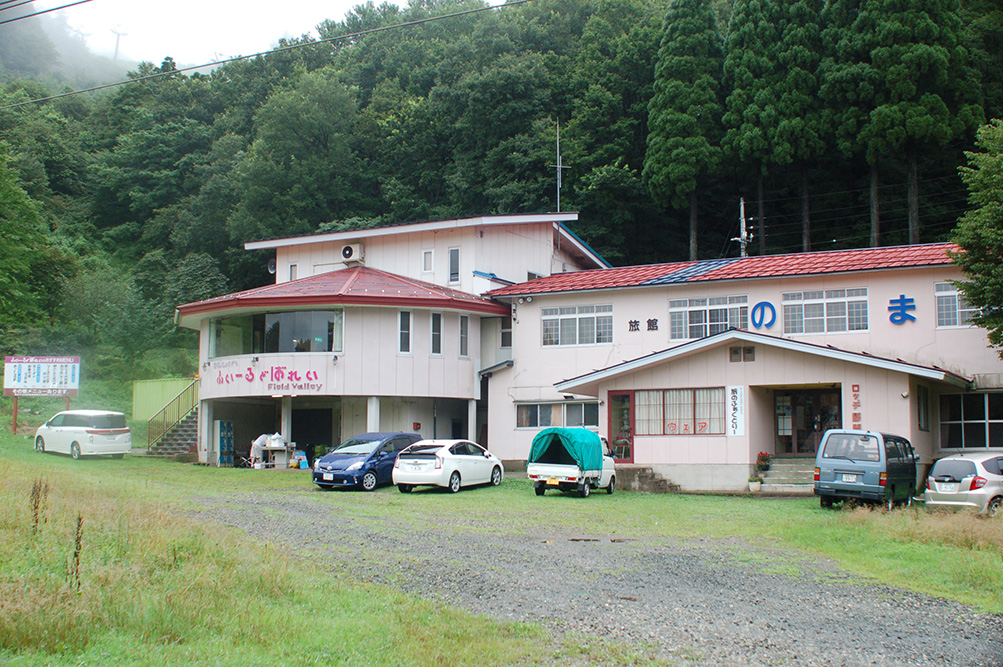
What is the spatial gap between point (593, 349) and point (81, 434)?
679 inches

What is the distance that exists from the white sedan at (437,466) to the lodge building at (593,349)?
4.71 m

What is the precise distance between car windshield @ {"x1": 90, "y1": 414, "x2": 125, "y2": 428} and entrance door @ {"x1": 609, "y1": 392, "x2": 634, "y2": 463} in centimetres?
1695

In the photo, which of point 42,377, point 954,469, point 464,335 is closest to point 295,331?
point 464,335

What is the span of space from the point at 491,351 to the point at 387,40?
128 ft

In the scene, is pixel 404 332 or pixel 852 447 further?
pixel 404 332

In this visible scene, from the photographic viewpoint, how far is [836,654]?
792 centimetres

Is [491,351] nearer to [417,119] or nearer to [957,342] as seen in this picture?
[957,342]

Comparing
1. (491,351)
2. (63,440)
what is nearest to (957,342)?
(491,351)

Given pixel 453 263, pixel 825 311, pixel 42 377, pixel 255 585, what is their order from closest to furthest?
pixel 255 585 < pixel 825 311 < pixel 42 377 < pixel 453 263

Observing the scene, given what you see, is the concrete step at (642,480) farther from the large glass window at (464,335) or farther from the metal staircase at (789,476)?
the large glass window at (464,335)

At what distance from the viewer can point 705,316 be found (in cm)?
2878

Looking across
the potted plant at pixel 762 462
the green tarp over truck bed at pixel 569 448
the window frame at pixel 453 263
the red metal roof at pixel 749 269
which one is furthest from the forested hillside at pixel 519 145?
the green tarp over truck bed at pixel 569 448

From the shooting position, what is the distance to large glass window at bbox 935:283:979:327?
25.2 m

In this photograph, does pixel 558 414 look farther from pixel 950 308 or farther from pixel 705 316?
pixel 950 308
